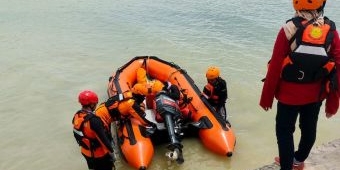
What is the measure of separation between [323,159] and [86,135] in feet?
7.19

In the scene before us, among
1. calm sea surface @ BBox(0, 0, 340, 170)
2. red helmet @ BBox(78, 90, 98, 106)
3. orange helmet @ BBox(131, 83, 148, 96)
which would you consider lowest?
calm sea surface @ BBox(0, 0, 340, 170)

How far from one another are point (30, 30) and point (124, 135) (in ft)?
26.7

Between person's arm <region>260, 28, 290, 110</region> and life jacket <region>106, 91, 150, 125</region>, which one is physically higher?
person's arm <region>260, 28, 290, 110</region>

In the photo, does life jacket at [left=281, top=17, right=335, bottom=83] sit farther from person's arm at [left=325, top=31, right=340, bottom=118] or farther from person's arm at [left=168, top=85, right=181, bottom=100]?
person's arm at [left=168, top=85, right=181, bottom=100]

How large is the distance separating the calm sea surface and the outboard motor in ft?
1.22

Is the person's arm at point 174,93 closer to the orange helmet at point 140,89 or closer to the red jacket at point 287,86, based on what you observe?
the orange helmet at point 140,89

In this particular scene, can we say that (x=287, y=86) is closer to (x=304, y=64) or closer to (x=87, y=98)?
(x=304, y=64)

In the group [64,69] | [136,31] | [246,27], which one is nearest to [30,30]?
[136,31]

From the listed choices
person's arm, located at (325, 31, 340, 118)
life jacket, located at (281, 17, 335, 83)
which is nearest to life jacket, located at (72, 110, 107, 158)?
life jacket, located at (281, 17, 335, 83)

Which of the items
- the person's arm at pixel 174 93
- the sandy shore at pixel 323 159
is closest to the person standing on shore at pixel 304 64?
the sandy shore at pixel 323 159

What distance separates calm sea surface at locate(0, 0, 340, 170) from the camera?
5.05 metres

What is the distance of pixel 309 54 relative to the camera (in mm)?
2432

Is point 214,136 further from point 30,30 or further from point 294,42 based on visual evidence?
point 30,30

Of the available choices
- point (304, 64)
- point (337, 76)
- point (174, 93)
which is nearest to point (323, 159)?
point (337, 76)
